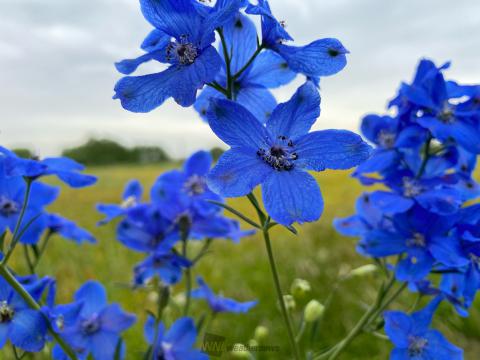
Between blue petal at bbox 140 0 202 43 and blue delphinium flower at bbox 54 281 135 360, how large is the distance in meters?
0.89

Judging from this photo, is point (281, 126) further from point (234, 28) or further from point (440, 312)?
point (440, 312)

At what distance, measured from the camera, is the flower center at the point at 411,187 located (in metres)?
1.41

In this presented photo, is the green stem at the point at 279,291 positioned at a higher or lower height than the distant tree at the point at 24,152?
lower

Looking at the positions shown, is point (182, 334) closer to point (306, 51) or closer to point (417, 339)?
point (417, 339)

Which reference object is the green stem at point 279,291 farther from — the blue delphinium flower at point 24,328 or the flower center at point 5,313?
the flower center at point 5,313

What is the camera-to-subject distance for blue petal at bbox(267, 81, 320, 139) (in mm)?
1041

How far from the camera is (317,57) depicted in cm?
110

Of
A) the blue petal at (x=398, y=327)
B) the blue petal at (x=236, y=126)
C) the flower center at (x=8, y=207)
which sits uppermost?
the blue petal at (x=236, y=126)

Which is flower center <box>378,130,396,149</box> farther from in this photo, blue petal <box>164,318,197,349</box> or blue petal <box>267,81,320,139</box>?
blue petal <box>164,318,197,349</box>

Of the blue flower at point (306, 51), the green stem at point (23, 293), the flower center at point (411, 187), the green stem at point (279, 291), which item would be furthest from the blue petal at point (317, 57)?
the green stem at point (23, 293)

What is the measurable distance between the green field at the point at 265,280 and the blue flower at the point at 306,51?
1050mm

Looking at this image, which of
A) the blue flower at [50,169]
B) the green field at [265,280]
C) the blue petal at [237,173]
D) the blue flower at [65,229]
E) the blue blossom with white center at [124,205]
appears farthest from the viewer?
the green field at [265,280]

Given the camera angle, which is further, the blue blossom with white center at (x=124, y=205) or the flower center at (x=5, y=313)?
the blue blossom with white center at (x=124, y=205)

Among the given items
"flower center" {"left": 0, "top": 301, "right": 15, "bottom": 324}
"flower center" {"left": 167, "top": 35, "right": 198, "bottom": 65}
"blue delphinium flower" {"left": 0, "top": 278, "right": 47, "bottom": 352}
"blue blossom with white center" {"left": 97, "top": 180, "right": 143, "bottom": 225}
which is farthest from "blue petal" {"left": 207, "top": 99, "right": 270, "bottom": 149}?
"blue blossom with white center" {"left": 97, "top": 180, "right": 143, "bottom": 225}
